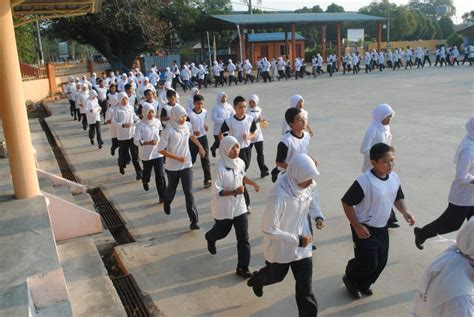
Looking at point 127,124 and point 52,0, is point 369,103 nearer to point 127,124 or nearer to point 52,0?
point 127,124

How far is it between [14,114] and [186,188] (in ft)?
7.56

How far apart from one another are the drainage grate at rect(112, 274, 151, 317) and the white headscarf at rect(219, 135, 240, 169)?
1615 millimetres

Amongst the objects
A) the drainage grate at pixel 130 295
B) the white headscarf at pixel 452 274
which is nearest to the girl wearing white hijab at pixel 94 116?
the drainage grate at pixel 130 295

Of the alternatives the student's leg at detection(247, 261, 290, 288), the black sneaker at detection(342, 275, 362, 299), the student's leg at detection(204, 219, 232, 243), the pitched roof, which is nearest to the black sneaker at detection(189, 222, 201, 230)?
the student's leg at detection(204, 219, 232, 243)

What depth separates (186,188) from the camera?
6312 mm

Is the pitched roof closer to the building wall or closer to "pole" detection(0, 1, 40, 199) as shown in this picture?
the building wall

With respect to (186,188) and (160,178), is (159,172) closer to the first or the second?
(160,178)

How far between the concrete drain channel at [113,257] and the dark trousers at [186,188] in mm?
820

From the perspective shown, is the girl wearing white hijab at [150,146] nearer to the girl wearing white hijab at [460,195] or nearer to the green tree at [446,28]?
the girl wearing white hijab at [460,195]

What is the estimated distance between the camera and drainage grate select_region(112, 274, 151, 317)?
14.9 feet

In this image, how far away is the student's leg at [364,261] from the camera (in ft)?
13.4

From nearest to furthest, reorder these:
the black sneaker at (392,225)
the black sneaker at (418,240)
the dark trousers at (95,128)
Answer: the black sneaker at (418,240), the black sneaker at (392,225), the dark trousers at (95,128)

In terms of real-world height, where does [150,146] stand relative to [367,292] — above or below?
above

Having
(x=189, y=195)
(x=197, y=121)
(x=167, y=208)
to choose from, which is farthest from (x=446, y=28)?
(x=189, y=195)
